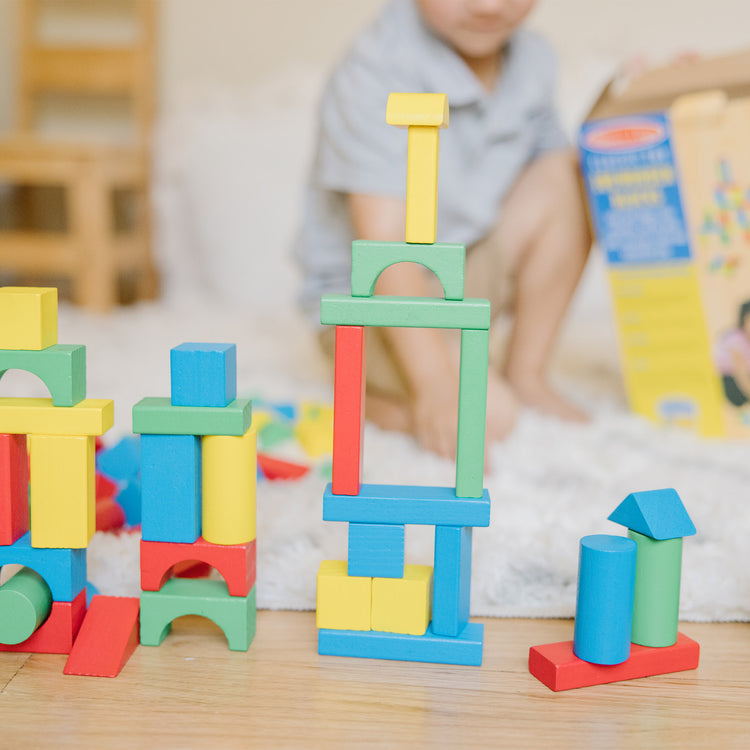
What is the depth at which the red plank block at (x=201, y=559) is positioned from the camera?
0.61m

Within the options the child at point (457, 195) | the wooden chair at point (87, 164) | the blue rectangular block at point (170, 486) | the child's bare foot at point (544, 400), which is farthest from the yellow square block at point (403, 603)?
the wooden chair at point (87, 164)

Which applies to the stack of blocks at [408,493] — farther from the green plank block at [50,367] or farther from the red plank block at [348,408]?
the green plank block at [50,367]

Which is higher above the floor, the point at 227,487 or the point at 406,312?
the point at 406,312

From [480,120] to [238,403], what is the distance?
0.69 meters

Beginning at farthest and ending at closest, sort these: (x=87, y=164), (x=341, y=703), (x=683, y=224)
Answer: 1. (x=87, y=164)
2. (x=683, y=224)
3. (x=341, y=703)

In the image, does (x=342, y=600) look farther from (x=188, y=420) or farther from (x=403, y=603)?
(x=188, y=420)

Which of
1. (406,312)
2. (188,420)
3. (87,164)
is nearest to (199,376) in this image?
(188,420)

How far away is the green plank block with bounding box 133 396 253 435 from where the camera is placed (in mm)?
596

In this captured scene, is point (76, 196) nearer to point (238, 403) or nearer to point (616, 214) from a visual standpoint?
point (616, 214)

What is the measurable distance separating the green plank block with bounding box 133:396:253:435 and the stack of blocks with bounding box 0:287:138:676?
0.02 m

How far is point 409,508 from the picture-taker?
0.60 metres

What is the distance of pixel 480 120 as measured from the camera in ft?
3.85

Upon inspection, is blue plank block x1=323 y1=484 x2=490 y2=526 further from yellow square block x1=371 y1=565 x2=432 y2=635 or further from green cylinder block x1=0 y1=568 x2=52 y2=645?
green cylinder block x1=0 y1=568 x2=52 y2=645

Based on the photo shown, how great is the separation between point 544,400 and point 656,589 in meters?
0.60
